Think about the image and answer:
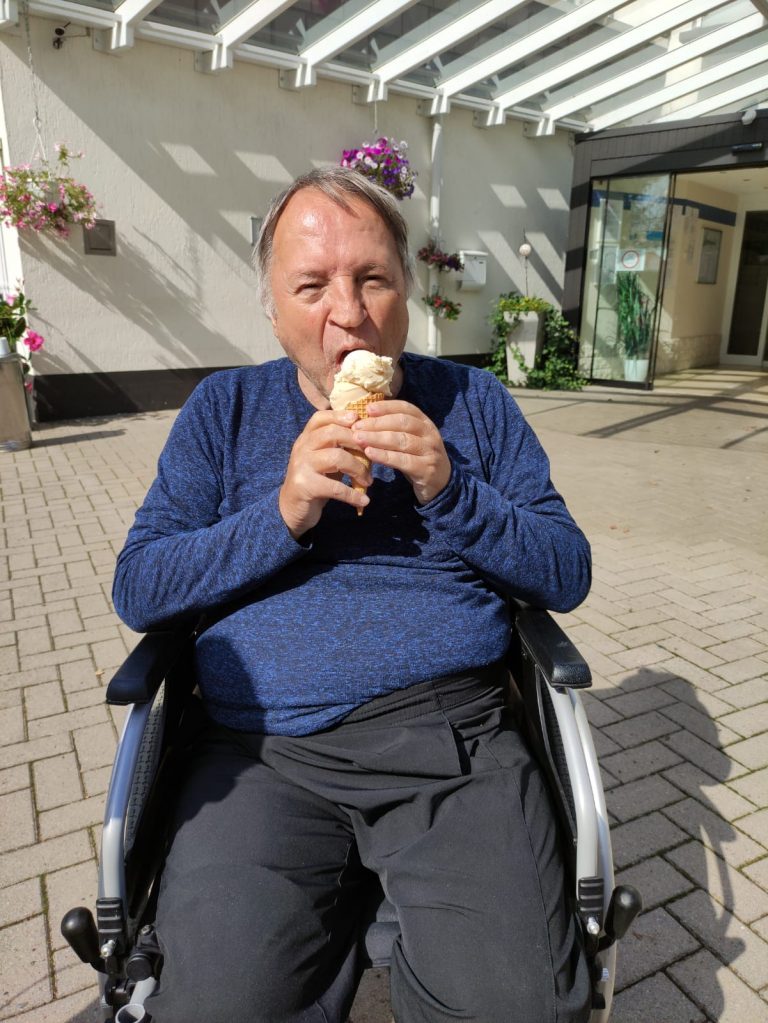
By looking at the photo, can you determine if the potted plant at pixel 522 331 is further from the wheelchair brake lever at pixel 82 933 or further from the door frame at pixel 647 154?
the wheelchair brake lever at pixel 82 933

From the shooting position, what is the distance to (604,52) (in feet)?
29.9

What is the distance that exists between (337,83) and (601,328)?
515 centimetres

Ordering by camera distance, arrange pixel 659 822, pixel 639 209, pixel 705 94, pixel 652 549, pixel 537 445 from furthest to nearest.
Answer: pixel 639 209 → pixel 705 94 → pixel 652 549 → pixel 659 822 → pixel 537 445

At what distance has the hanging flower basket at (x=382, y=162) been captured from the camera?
9.21 m

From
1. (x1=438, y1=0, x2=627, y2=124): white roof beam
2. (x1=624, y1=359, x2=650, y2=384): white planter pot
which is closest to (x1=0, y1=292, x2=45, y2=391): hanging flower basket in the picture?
(x1=438, y1=0, x2=627, y2=124): white roof beam

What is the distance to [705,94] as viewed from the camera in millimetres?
10211

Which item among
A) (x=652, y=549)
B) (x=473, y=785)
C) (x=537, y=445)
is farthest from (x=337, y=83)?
(x=473, y=785)

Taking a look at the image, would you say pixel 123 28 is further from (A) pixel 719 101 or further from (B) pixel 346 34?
(A) pixel 719 101

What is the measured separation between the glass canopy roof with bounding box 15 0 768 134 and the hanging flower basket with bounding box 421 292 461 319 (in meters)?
2.46

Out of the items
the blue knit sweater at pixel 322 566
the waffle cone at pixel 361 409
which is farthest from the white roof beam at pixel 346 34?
the waffle cone at pixel 361 409

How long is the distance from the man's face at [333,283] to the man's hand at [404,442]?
32 cm

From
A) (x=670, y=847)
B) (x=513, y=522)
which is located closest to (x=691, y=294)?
(x=670, y=847)

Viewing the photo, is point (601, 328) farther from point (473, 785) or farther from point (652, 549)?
point (473, 785)

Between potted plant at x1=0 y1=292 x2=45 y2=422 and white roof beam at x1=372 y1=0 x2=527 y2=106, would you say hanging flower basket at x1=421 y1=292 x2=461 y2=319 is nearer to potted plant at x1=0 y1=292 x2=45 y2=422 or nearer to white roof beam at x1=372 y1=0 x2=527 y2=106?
white roof beam at x1=372 y1=0 x2=527 y2=106
